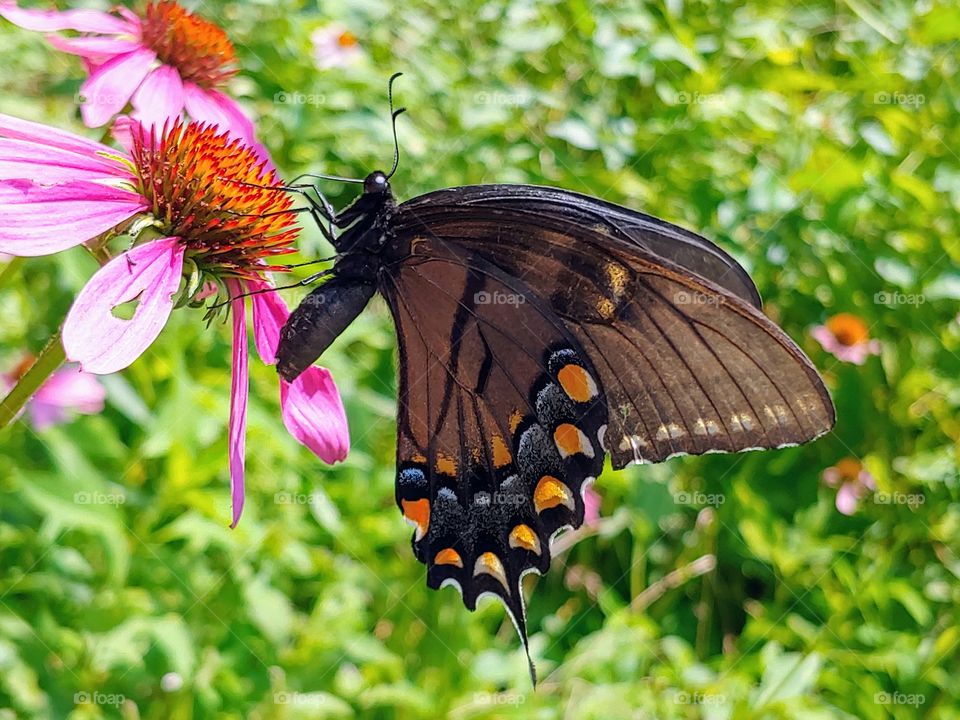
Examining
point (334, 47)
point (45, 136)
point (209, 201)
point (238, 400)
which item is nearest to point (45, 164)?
point (45, 136)

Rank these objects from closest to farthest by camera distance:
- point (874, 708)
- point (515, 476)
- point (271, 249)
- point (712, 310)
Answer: point (271, 249) < point (712, 310) < point (515, 476) < point (874, 708)

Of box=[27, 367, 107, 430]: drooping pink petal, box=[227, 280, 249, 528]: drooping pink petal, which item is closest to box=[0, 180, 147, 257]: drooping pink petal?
box=[227, 280, 249, 528]: drooping pink petal

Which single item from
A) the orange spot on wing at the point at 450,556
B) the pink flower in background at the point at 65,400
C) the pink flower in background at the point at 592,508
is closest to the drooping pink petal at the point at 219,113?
the pink flower in background at the point at 65,400

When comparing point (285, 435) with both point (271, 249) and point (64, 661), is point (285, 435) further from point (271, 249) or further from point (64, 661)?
point (271, 249)

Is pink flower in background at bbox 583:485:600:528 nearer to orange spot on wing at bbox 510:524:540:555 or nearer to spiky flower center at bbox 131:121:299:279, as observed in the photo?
orange spot on wing at bbox 510:524:540:555

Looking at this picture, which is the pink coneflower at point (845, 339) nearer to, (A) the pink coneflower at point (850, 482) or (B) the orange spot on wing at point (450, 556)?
(A) the pink coneflower at point (850, 482)

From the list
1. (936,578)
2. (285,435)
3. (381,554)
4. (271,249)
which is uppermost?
(271,249)

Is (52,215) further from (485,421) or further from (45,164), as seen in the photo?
(485,421)

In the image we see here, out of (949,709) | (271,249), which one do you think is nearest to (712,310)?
(271,249)
